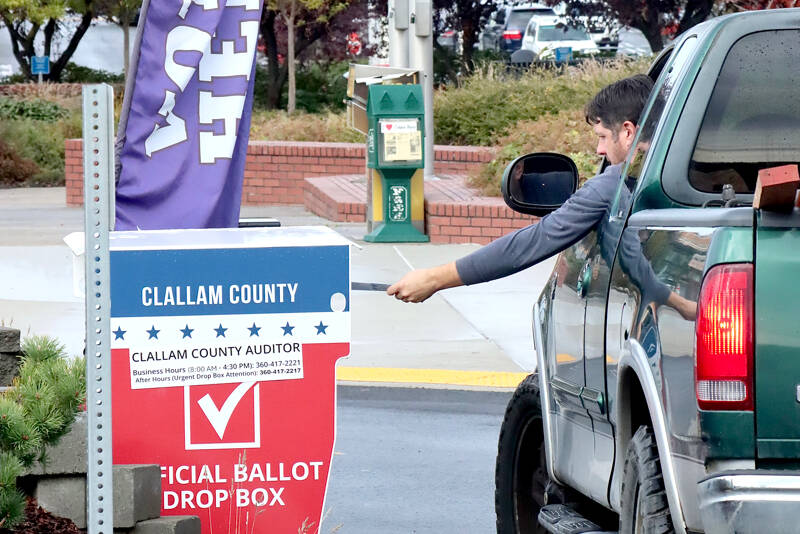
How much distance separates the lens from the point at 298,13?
3156 centimetres

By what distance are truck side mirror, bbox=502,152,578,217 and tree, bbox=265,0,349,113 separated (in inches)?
971

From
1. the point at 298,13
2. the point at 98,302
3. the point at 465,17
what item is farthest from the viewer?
the point at 465,17

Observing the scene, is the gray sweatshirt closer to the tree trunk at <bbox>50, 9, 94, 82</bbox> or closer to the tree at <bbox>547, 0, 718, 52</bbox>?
the tree at <bbox>547, 0, 718, 52</bbox>

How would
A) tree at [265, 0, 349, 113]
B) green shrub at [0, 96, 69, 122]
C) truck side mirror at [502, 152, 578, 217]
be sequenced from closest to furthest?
1. truck side mirror at [502, 152, 578, 217]
2. green shrub at [0, 96, 69, 122]
3. tree at [265, 0, 349, 113]

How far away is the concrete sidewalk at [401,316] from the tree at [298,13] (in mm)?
15046

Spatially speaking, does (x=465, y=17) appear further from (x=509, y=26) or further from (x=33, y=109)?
(x=33, y=109)

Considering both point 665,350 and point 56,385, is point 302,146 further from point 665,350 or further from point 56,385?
point 665,350

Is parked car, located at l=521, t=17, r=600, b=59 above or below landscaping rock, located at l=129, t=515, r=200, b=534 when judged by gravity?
below

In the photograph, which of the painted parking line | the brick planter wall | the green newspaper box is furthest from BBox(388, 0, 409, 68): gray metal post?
the painted parking line

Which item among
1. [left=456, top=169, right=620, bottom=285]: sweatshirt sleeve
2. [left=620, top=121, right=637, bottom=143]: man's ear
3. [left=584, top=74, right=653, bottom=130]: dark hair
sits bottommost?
[left=456, top=169, right=620, bottom=285]: sweatshirt sleeve

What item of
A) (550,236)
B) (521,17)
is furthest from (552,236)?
(521,17)

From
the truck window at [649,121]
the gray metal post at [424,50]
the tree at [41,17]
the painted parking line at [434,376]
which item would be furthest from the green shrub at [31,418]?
the tree at [41,17]

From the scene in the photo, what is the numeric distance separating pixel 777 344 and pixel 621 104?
173 cm

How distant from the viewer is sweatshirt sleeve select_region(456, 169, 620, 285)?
13.9 ft
